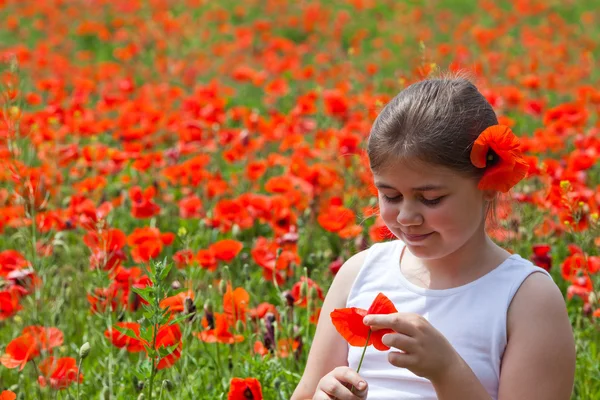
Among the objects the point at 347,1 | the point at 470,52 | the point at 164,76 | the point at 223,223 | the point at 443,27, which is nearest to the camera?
the point at 223,223

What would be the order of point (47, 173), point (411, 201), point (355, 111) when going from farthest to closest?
point (355, 111) < point (47, 173) < point (411, 201)

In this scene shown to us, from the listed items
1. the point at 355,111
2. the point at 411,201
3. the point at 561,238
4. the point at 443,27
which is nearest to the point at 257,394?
the point at 411,201

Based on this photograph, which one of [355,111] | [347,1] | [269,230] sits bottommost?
[269,230]

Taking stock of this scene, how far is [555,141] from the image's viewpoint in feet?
14.1

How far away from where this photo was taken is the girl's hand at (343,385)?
6.07 ft

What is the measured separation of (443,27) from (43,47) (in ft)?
13.3

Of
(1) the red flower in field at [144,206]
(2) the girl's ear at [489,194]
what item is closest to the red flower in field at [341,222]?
(1) the red flower in field at [144,206]

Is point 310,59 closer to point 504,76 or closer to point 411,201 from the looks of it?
point 504,76

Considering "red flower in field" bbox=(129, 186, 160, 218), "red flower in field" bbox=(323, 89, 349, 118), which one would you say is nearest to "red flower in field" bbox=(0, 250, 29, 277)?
"red flower in field" bbox=(129, 186, 160, 218)

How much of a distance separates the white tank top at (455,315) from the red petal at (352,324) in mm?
378

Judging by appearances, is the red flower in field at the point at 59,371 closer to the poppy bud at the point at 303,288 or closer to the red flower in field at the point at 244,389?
the red flower in field at the point at 244,389

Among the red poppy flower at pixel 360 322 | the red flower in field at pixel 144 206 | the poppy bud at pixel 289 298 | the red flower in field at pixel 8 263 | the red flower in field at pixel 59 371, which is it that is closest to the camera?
the red poppy flower at pixel 360 322

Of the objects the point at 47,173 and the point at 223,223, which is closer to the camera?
the point at 223,223

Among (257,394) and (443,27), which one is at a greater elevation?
(443,27)
